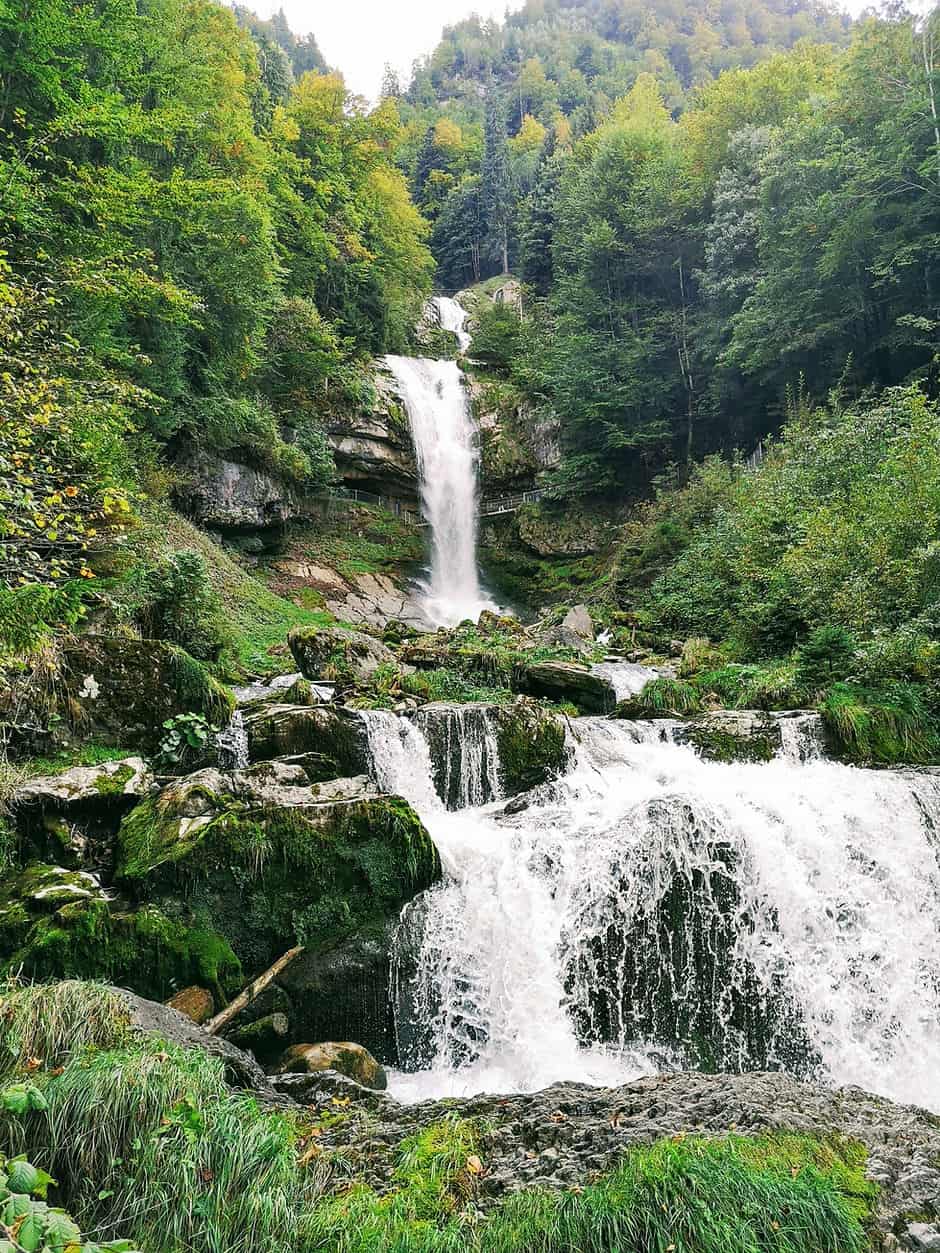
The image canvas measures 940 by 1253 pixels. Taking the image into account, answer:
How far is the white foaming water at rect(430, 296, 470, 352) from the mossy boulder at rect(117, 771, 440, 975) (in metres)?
29.4

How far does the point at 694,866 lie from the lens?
254 inches

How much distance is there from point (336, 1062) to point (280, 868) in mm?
1658

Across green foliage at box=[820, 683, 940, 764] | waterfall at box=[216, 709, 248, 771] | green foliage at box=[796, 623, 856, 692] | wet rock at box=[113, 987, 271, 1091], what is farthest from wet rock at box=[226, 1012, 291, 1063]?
green foliage at box=[796, 623, 856, 692]

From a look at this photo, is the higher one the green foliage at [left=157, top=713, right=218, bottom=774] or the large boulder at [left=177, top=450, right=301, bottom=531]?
the large boulder at [left=177, top=450, right=301, bottom=531]

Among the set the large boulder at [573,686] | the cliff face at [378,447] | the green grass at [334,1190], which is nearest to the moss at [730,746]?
the large boulder at [573,686]

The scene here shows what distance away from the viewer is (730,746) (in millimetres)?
9172

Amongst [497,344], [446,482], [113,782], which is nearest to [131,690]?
[113,782]

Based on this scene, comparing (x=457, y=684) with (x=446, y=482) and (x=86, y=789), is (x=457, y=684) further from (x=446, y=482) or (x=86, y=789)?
(x=446, y=482)

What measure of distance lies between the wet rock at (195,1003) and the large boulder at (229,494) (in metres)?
15.2

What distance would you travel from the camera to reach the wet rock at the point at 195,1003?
193 inches

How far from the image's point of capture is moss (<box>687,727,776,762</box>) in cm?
902

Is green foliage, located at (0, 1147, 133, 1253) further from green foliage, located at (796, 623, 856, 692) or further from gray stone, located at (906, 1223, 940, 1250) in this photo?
green foliage, located at (796, 623, 856, 692)

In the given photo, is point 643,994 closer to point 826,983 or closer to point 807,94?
point 826,983

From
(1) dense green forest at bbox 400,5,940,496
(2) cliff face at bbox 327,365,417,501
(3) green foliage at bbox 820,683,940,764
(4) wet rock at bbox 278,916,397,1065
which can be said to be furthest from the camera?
(2) cliff face at bbox 327,365,417,501
